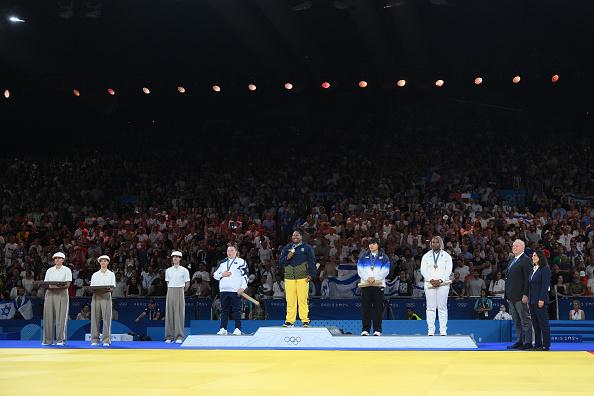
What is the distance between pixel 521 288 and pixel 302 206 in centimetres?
1410

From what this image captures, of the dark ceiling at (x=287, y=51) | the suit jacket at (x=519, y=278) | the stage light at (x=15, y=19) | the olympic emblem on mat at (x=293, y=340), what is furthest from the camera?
the dark ceiling at (x=287, y=51)

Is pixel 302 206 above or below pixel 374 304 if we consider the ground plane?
above

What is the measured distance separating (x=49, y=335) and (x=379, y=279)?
302 inches

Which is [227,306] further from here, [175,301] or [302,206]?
[302,206]

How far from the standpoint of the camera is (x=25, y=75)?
31344 millimetres

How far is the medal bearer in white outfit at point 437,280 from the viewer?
18016 mm

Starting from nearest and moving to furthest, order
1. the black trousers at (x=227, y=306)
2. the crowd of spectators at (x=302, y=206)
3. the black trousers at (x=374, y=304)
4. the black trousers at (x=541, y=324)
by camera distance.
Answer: the black trousers at (x=541, y=324) < the black trousers at (x=374, y=304) < the black trousers at (x=227, y=306) < the crowd of spectators at (x=302, y=206)

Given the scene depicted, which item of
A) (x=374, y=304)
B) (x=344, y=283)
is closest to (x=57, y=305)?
(x=374, y=304)

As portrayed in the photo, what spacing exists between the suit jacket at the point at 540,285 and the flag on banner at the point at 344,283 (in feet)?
24.3

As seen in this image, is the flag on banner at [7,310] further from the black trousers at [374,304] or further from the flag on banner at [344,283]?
the black trousers at [374,304]

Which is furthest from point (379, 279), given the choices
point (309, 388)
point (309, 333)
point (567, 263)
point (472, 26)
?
point (472, 26)

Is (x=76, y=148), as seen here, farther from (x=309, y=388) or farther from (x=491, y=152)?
(x=309, y=388)

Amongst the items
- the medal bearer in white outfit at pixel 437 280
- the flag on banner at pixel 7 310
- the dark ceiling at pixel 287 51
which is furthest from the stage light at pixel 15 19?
the medal bearer in white outfit at pixel 437 280

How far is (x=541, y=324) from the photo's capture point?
54.1ft
